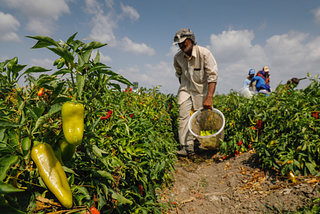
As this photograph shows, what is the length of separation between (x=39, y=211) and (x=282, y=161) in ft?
8.76

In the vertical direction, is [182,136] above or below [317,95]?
below

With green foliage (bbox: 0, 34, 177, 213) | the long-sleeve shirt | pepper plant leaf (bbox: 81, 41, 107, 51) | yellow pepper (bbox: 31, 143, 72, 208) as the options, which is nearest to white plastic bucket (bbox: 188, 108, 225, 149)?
green foliage (bbox: 0, 34, 177, 213)

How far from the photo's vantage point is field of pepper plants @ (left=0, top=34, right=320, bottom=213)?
2.85 ft

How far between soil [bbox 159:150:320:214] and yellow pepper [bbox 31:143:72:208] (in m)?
1.69

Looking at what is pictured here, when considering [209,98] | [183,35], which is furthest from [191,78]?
[183,35]

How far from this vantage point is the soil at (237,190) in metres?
2.13

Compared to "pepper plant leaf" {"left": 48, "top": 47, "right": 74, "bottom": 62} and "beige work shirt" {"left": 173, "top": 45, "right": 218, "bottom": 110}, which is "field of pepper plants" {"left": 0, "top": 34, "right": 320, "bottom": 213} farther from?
"beige work shirt" {"left": 173, "top": 45, "right": 218, "bottom": 110}

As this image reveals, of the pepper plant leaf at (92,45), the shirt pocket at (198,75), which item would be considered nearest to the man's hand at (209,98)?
the shirt pocket at (198,75)

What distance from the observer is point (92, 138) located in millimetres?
1206

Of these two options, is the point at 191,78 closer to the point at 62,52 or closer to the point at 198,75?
the point at 198,75

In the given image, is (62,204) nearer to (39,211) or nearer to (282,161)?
(39,211)

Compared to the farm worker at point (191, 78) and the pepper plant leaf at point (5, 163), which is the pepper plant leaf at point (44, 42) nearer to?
the pepper plant leaf at point (5, 163)

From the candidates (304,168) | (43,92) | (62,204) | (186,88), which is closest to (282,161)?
(304,168)

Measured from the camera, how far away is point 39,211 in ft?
2.93
